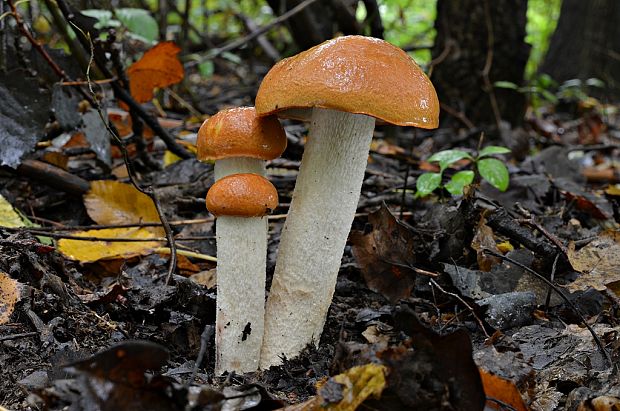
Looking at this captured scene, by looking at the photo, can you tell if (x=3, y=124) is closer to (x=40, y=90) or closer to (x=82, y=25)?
(x=40, y=90)

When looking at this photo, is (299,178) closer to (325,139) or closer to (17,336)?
(325,139)

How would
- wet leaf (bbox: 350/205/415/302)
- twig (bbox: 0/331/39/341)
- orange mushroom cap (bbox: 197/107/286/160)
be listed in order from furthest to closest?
wet leaf (bbox: 350/205/415/302) < orange mushroom cap (bbox: 197/107/286/160) < twig (bbox: 0/331/39/341)

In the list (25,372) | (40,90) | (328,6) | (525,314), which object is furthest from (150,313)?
(328,6)

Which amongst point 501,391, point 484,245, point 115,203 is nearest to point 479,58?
point 484,245

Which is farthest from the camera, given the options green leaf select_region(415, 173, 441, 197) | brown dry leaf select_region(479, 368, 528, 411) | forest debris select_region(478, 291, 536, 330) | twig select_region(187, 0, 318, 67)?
twig select_region(187, 0, 318, 67)

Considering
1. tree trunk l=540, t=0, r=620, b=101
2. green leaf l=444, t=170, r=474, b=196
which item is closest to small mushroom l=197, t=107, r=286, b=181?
green leaf l=444, t=170, r=474, b=196

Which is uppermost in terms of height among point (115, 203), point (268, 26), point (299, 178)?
point (268, 26)

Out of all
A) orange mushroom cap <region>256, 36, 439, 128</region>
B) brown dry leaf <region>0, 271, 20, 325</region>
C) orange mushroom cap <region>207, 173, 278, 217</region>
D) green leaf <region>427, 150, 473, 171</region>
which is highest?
orange mushroom cap <region>256, 36, 439, 128</region>

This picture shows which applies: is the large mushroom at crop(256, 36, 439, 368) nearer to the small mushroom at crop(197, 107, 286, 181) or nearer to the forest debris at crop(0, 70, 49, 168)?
the small mushroom at crop(197, 107, 286, 181)
